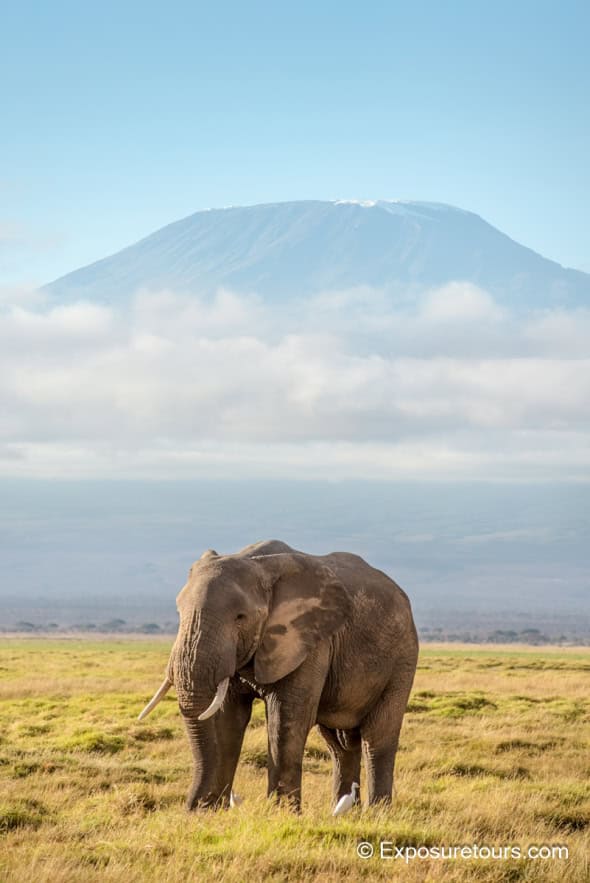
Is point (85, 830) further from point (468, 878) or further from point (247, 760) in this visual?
point (247, 760)

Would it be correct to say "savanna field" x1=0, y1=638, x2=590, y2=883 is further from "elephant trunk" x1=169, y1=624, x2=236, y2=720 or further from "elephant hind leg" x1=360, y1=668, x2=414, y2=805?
"elephant trunk" x1=169, y1=624, x2=236, y2=720

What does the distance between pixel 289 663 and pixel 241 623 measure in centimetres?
88

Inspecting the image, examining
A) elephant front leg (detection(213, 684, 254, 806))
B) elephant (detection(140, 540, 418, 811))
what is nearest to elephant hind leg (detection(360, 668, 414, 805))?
elephant (detection(140, 540, 418, 811))

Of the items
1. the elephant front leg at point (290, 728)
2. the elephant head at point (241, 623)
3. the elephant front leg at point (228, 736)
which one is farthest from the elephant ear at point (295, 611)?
the elephant front leg at point (228, 736)

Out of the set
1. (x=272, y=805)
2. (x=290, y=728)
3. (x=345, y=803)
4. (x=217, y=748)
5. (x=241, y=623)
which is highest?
(x=241, y=623)

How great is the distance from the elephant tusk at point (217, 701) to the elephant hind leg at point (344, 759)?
336 cm

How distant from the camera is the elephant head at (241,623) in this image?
13.9 meters

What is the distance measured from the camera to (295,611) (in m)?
15.3

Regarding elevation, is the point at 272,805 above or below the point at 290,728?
below

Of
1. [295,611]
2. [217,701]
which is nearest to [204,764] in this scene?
[217,701]

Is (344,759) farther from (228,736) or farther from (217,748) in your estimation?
(217,748)

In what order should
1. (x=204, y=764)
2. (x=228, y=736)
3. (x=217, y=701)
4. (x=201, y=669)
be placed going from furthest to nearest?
(x=228, y=736) → (x=204, y=764) → (x=201, y=669) → (x=217, y=701)

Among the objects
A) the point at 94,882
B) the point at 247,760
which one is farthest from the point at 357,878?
the point at 247,760

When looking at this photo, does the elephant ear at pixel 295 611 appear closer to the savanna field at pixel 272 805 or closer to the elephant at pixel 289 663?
the elephant at pixel 289 663
